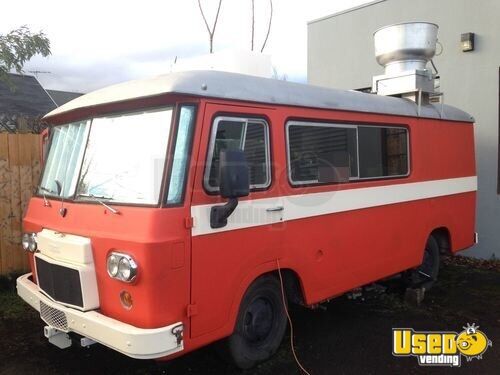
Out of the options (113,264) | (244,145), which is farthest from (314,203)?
(113,264)

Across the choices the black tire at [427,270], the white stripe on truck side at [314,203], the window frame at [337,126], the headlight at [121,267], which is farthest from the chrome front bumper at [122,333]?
the black tire at [427,270]

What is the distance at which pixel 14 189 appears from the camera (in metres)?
6.19

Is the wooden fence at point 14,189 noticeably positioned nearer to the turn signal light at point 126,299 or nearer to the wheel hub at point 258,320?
the turn signal light at point 126,299

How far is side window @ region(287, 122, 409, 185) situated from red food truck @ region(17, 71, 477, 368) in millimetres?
18

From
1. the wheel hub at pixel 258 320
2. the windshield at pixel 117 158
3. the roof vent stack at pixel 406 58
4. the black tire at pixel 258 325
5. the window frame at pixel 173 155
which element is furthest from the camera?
the roof vent stack at pixel 406 58

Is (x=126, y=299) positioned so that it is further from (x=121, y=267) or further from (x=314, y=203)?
(x=314, y=203)

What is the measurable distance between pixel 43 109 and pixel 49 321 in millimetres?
12560

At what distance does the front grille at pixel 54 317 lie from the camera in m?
3.70

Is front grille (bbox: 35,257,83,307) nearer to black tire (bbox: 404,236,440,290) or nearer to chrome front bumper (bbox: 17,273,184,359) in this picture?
chrome front bumper (bbox: 17,273,184,359)

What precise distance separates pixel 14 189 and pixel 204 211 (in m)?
3.77

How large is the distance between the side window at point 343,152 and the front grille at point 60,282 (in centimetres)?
195

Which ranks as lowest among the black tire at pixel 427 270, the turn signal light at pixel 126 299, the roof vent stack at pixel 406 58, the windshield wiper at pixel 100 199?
the black tire at pixel 427 270

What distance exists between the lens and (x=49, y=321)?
389 cm

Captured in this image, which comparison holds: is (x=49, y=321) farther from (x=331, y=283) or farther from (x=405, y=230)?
Result: (x=405, y=230)
